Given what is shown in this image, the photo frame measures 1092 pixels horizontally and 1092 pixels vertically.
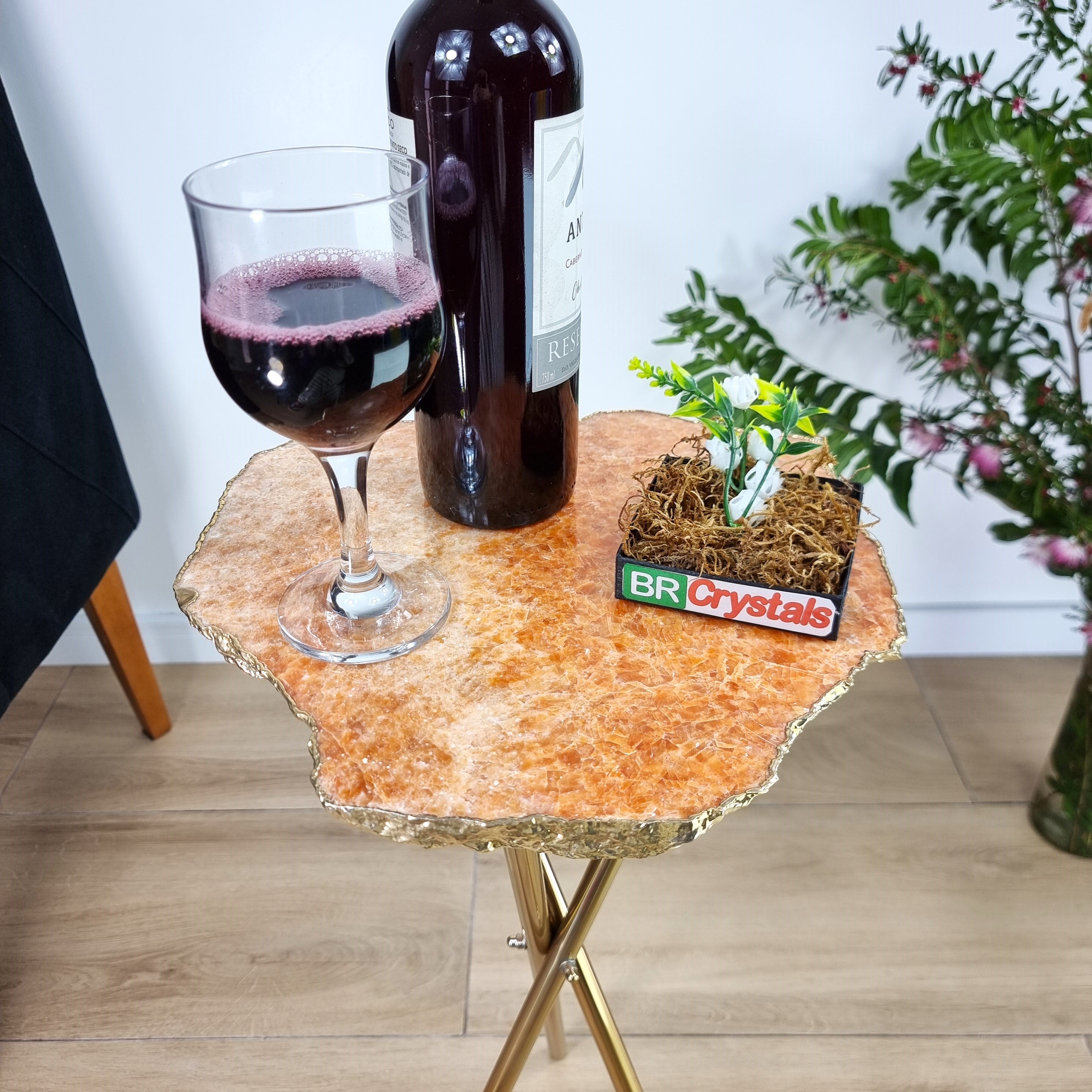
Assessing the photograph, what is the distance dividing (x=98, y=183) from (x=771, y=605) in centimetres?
109

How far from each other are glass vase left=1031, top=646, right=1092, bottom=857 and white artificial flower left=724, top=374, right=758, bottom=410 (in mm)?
832

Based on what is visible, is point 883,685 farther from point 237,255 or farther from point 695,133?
point 237,255

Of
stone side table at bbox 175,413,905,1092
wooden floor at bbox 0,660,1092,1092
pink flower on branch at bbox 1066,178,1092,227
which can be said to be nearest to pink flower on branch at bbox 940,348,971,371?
pink flower on branch at bbox 1066,178,1092,227

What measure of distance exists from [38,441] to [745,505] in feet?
3.01

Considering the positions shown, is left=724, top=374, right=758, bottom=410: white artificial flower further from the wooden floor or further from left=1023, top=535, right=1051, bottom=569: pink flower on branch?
the wooden floor

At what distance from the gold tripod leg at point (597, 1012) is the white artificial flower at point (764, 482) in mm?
370

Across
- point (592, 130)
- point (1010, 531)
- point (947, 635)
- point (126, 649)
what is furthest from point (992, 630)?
point (126, 649)

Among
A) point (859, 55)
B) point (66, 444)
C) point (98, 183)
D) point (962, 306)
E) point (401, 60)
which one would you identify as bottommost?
point (66, 444)

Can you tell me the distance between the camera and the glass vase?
1.31 metres

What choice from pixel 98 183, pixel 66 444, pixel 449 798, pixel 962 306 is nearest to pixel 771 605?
pixel 449 798

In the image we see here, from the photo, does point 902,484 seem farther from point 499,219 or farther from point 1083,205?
point 499,219

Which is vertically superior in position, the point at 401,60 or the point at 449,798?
the point at 401,60

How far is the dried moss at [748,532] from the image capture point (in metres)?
0.67

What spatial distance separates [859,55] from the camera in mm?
1215
